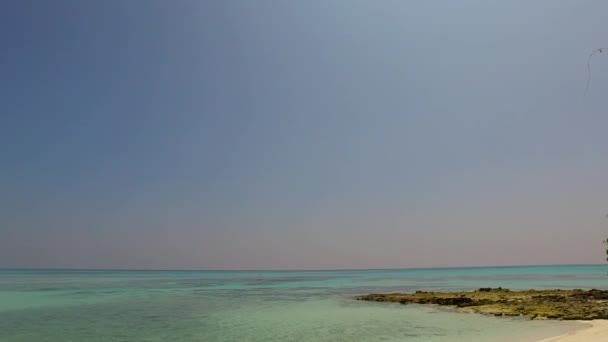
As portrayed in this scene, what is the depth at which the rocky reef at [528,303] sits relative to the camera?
2858 centimetres

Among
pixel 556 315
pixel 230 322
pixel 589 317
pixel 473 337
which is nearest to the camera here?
pixel 473 337

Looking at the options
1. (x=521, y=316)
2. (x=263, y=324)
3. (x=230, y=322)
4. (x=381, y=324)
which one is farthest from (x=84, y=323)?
(x=521, y=316)

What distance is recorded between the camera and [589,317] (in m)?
26.5

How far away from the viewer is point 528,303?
35.0 meters

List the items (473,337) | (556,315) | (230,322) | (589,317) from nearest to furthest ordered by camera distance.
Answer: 1. (473,337)
2. (589,317)
3. (556,315)
4. (230,322)

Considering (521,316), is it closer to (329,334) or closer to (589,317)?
(589,317)

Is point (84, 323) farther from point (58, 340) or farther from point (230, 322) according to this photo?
point (230, 322)

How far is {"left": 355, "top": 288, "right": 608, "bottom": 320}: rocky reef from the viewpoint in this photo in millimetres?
28578

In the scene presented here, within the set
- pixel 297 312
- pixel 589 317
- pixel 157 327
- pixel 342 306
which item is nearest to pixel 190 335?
pixel 157 327

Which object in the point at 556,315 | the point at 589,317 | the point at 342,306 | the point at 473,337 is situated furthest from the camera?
the point at 342,306

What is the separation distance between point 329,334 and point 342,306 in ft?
49.9

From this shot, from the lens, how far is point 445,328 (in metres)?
25.6

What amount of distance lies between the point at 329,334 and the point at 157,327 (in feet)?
35.1

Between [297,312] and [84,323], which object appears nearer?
[84,323]
